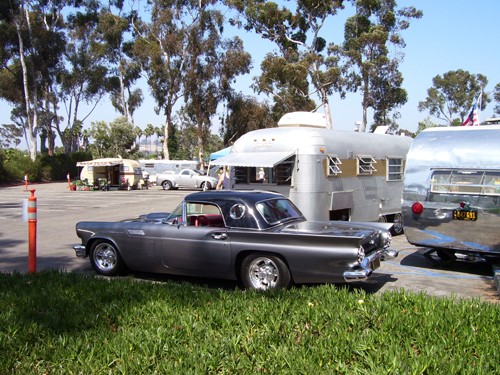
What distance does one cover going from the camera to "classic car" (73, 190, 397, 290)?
19.6 ft

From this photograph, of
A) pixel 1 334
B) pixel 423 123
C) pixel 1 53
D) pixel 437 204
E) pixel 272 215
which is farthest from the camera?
pixel 423 123

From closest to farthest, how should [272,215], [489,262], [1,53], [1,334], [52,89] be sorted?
[1,334]
[272,215]
[489,262]
[1,53]
[52,89]

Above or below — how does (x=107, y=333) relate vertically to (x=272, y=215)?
below

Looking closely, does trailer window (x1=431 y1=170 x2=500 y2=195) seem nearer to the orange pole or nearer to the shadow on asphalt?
the shadow on asphalt

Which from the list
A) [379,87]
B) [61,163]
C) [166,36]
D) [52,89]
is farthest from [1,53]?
[379,87]

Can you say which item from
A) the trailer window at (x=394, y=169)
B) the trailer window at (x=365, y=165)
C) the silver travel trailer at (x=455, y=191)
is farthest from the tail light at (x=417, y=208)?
the trailer window at (x=394, y=169)

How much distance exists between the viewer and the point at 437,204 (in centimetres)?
767

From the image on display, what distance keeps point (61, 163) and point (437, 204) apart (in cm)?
4329

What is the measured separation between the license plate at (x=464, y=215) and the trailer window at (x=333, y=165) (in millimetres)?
3447

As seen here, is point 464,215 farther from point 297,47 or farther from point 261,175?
point 297,47

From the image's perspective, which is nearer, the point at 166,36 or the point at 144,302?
the point at 144,302

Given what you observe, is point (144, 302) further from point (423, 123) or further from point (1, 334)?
point (423, 123)

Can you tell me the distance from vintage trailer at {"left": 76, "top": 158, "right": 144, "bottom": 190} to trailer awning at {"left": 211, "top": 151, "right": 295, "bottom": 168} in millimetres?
21250

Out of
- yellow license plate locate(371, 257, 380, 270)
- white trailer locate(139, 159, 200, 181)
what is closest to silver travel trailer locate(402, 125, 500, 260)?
yellow license plate locate(371, 257, 380, 270)
